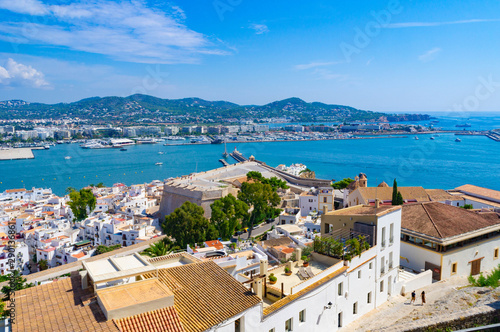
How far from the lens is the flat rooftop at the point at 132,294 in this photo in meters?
3.82

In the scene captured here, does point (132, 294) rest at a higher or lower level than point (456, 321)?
higher

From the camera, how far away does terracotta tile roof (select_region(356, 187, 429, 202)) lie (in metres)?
17.5

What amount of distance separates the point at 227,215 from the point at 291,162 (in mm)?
42638

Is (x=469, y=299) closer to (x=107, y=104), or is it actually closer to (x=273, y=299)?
(x=273, y=299)

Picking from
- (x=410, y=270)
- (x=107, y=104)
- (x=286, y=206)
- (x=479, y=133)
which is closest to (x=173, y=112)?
(x=107, y=104)

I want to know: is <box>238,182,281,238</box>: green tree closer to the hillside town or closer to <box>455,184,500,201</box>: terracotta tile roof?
the hillside town

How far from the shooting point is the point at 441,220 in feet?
33.0

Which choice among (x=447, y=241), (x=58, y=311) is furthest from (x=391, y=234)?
(x=58, y=311)

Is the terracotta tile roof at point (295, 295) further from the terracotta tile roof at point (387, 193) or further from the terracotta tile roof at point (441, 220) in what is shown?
the terracotta tile roof at point (387, 193)

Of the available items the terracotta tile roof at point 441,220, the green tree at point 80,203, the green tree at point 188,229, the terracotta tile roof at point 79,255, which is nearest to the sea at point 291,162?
the green tree at point 80,203

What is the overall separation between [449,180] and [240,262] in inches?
1573

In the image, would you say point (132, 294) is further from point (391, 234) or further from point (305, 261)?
point (391, 234)

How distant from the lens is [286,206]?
23188mm

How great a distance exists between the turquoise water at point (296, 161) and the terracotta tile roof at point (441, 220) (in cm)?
2889
